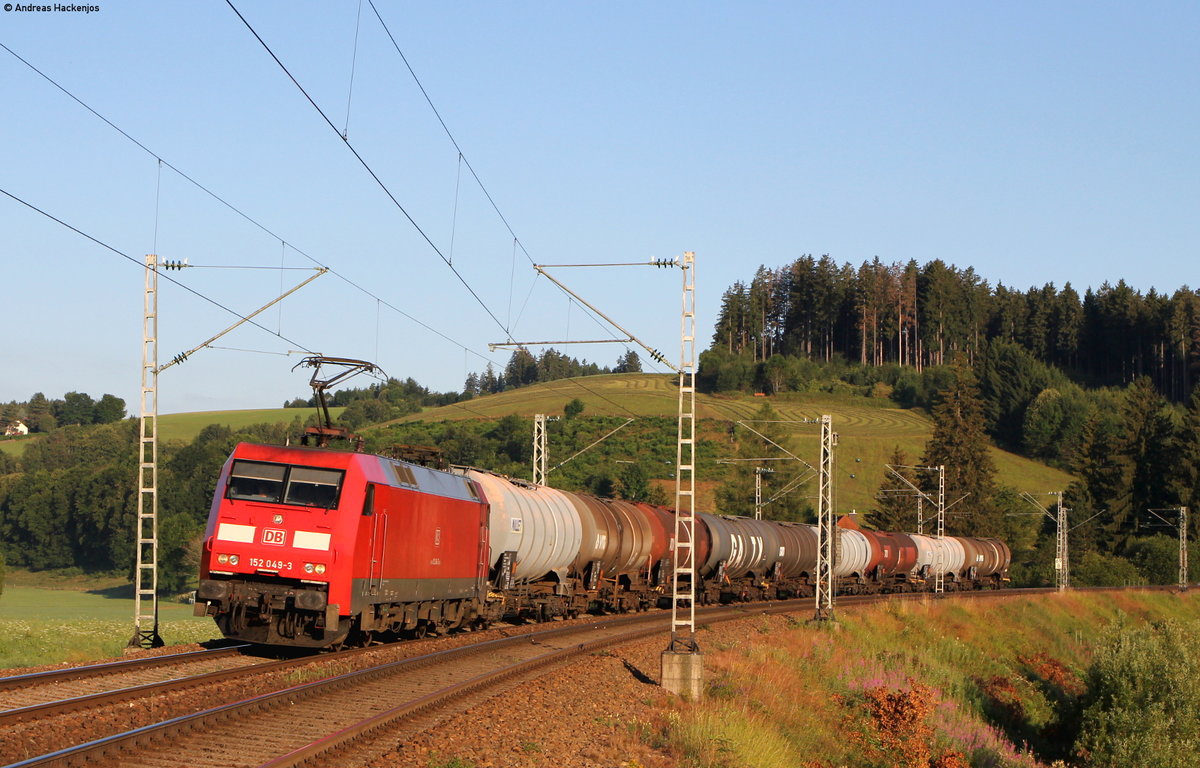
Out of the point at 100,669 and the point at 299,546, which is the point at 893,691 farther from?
the point at 100,669

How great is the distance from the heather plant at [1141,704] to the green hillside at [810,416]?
3439 inches

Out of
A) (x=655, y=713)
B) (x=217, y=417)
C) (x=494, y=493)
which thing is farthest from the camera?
(x=217, y=417)

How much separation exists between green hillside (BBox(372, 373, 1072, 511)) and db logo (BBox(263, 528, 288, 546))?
331ft

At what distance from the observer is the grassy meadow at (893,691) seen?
58.1ft

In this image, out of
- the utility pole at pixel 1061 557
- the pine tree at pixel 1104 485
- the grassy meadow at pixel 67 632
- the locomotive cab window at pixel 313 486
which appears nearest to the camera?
the locomotive cab window at pixel 313 486

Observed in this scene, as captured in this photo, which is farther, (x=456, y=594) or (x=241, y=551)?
(x=456, y=594)

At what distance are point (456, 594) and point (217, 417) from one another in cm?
15350

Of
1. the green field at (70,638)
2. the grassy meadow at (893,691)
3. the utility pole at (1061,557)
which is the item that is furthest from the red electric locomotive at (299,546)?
Answer: the utility pole at (1061,557)

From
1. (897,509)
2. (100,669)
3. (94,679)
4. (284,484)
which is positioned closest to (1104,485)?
Result: (897,509)

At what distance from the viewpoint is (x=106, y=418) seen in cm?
17938

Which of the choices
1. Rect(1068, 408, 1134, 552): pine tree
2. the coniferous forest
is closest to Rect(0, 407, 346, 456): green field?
the coniferous forest

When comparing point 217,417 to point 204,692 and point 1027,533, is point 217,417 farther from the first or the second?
point 204,692

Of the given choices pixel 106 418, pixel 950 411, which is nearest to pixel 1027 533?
pixel 950 411

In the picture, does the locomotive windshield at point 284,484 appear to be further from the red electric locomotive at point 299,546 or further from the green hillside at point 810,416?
the green hillside at point 810,416
